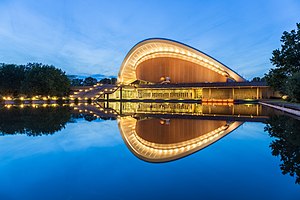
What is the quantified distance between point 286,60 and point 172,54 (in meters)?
29.0

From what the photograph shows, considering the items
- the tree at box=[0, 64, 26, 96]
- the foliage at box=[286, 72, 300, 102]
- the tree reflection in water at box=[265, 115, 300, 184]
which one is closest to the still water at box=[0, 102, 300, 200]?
the tree reflection in water at box=[265, 115, 300, 184]

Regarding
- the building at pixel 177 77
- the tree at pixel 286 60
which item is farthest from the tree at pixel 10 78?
the tree at pixel 286 60

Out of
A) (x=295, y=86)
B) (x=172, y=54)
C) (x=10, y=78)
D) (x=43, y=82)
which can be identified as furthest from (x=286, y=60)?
(x=10, y=78)

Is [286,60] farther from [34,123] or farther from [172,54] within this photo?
[172,54]

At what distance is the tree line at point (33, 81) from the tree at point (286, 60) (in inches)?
1365

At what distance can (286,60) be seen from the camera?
23.0 metres

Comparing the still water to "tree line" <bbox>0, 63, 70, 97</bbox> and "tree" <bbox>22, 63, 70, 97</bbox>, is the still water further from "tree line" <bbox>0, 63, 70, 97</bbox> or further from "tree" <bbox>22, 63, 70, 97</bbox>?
"tree line" <bbox>0, 63, 70, 97</bbox>

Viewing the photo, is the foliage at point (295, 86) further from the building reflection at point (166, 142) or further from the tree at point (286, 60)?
the building reflection at point (166, 142)

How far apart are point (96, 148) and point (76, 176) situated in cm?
264

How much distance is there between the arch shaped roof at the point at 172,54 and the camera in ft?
151

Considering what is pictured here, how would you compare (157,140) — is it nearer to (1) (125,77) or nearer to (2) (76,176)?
(2) (76,176)

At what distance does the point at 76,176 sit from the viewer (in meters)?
4.65

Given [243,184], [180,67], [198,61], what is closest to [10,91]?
[180,67]

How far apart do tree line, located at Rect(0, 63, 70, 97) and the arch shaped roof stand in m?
14.6
